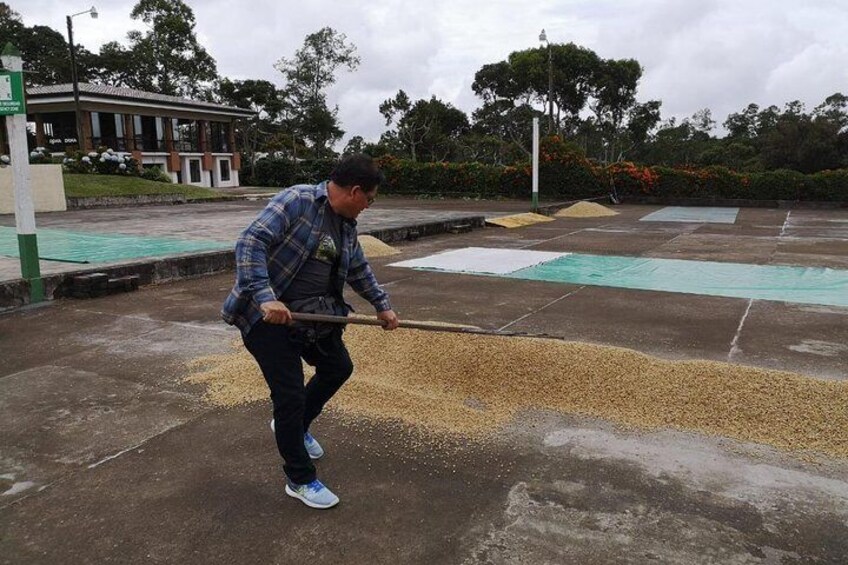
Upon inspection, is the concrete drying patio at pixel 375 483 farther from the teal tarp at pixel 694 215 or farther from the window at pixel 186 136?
the window at pixel 186 136

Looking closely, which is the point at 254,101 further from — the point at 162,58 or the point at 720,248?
the point at 720,248

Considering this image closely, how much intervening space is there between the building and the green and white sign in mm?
24955

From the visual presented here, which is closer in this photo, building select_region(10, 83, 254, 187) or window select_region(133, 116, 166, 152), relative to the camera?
building select_region(10, 83, 254, 187)

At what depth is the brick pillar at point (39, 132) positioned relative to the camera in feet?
101

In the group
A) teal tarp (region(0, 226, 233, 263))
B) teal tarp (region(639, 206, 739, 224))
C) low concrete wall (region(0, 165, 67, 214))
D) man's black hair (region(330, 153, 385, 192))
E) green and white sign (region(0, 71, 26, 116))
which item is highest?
green and white sign (region(0, 71, 26, 116))

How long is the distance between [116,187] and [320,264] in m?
21.8

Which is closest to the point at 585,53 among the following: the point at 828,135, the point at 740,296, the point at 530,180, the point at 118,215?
the point at 828,135

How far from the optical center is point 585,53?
38.3 m

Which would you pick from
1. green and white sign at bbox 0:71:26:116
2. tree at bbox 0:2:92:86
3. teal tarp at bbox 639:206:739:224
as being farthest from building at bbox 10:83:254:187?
green and white sign at bbox 0:71:26:116

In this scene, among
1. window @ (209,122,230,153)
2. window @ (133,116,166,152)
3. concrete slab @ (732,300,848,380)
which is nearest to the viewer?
concrete slab @ (732,300,848,380)

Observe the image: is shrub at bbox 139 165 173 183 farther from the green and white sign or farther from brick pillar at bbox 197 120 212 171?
the green and white sign

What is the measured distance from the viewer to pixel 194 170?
34969 mm

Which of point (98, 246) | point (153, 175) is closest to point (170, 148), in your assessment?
point (153, 175)

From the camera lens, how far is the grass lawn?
20062 millimetres
